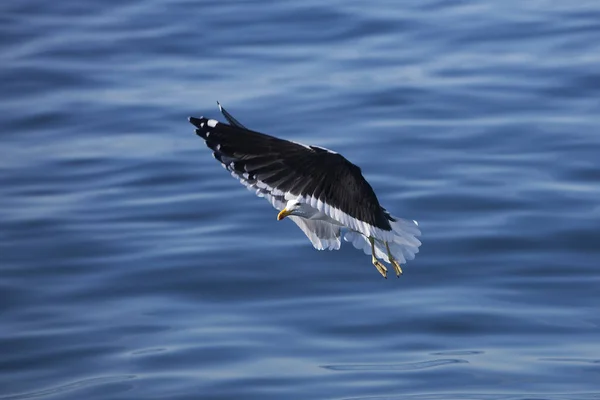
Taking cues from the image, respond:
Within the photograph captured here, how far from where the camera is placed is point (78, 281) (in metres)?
19.8

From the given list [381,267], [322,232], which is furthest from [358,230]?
[322,232]

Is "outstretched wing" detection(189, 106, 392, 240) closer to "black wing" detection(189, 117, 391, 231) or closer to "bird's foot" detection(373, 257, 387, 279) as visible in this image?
"black wing" detection(189, 117, 391, 231)

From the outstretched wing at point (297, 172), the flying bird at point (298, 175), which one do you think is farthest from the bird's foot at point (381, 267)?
the outstretched wing at point (297, 172)

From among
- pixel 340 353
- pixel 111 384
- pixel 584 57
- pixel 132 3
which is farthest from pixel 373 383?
pixel 132 3

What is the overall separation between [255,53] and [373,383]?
12.4m

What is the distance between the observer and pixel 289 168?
10.7 m

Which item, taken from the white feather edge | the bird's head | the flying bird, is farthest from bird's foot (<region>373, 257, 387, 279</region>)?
A: the bird's head

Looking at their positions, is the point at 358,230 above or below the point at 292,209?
below

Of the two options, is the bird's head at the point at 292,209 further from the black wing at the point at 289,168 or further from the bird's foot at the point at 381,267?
the bird's foot at the point at 381,267

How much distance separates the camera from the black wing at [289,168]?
10422 mm

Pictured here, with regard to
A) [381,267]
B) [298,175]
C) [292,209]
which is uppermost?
[298,175]

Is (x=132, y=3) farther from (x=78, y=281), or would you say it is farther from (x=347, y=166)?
(x=347, y=166)

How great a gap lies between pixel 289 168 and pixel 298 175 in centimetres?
9

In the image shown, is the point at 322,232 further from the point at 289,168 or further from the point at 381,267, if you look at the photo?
the point at 289,168
